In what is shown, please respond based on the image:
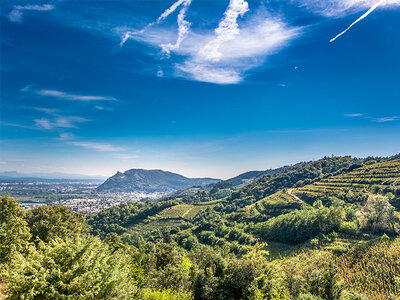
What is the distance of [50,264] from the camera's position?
15531 mm

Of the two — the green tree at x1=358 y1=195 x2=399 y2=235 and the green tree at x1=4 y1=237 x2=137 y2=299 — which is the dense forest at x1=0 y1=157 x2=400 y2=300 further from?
the green tree at x1=358 y1=195 x2=399 y2=235

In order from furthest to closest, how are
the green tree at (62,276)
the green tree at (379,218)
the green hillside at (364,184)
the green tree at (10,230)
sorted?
the green hillside at (364,184) < the green tree at (379,218) < the green tree at (10,230) < the green tree at (62,276)

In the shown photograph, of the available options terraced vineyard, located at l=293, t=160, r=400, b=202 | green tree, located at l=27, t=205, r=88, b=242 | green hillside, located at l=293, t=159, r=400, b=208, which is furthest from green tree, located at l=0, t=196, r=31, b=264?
terraced vineyard, located at l=293, t=160, r=400, b=202

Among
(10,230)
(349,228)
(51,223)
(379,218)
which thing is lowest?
(349,228)

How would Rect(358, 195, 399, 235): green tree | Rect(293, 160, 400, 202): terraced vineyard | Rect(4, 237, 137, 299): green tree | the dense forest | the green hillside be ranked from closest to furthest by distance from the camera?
1. Rect(4, 237, 137, 299): green tree
2. the dense forest
3. Rect(358, 195, 399, 235): green tree
4. the green hillside
5. Rect(293, 160, 400, 202): terraced vineyard

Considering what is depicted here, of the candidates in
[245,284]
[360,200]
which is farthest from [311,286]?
[360,200]

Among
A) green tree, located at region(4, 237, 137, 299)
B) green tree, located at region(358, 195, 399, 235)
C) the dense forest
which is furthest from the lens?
green tree, located at region(358, 195, 399, 235)

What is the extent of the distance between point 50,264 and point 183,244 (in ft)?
404

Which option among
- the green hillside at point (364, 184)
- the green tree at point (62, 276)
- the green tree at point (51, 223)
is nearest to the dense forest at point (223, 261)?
the green tree at point (62, 276)

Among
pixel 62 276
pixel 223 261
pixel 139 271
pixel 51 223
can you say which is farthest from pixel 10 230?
pixel 223 261

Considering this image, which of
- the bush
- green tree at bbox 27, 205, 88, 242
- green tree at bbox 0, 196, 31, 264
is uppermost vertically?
green tree at bbox 0, 196, 31, 264

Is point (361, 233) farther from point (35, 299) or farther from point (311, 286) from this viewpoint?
point (35, 299)

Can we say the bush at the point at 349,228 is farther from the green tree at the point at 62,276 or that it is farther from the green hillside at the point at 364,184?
the green tree at the point at 62,276

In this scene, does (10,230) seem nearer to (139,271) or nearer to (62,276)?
(139,271)
